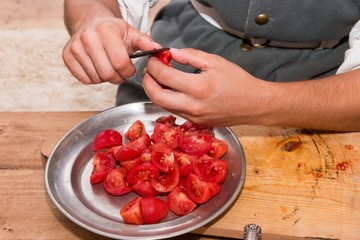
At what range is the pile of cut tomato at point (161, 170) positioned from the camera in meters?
0.88

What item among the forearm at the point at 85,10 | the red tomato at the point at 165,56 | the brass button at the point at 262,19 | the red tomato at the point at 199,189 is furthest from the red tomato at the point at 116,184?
the brass button at the point at 262,19

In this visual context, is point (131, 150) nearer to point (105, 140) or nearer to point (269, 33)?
point (105, 140)

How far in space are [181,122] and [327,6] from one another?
0.44m

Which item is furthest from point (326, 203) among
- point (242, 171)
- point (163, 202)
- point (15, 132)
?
point (15, 132)

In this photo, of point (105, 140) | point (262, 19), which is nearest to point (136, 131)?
point (105, 140)

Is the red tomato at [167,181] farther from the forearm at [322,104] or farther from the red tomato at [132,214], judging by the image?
the forearm at [322,104]

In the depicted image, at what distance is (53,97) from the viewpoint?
→ 82.0 inches

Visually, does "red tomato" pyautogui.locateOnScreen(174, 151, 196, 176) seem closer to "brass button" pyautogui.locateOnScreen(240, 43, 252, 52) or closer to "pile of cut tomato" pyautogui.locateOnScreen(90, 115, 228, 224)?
"pile of cut tomato" pyautogui.locateOnScreen(90, 115, 228, 224)

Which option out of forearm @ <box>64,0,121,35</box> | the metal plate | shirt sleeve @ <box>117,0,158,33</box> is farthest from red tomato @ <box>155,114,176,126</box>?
shirt sleeve @ <box>117,0,158,33</box>

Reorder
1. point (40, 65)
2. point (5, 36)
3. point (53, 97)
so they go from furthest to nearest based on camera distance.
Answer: point (5, 36)
point (40, 65)
point (53, 97)

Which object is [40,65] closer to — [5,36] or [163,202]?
[5,36]

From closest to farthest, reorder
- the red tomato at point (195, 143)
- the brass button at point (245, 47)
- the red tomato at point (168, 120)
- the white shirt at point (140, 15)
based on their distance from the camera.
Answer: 1. the red tomato at point (195, 143)
2. the red tomato at point (168, 120)
3. the white shirt at point (140, 15)
4. the brass button at point (245, 47)

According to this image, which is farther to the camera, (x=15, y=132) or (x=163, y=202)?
(x=15, y=132)

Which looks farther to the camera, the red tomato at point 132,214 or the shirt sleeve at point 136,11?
the shirt sleeve at point 136,11
